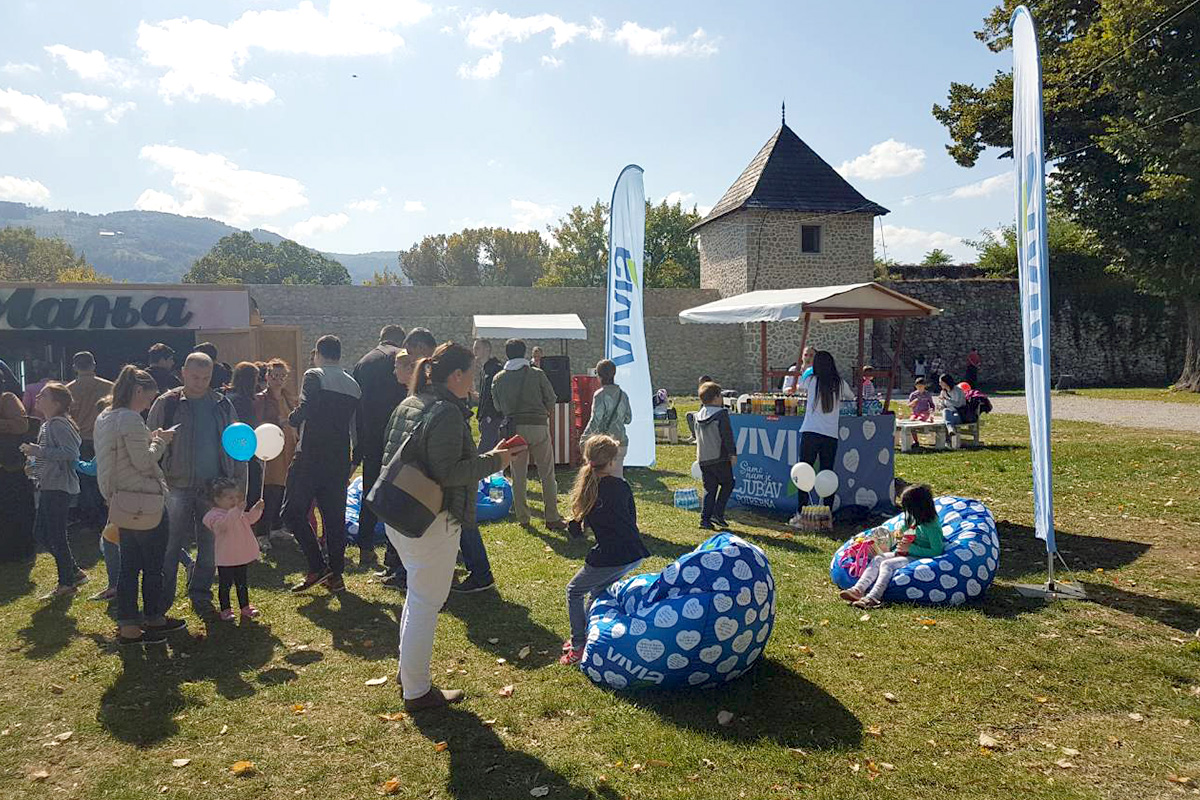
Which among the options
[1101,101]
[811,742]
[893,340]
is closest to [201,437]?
[811,742]

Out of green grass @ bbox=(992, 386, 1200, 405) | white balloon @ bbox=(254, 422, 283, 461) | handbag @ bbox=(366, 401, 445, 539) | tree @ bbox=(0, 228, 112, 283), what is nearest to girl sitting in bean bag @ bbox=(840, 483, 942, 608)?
handbag @ bbox=(366, 401, 445, 539)

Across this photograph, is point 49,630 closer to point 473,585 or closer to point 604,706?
point 473,585

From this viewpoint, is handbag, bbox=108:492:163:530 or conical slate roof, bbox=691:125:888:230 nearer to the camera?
handbag, bbox=108:492:163:530

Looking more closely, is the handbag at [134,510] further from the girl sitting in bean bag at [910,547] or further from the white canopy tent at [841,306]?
the white canopy tent at [841,306]

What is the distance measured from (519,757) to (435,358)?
1903 mm

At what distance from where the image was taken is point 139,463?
16.4 ft

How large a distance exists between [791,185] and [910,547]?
28.7 meters

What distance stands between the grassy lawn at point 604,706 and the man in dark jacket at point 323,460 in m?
0.35

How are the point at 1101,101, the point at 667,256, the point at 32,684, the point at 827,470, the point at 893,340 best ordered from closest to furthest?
the point at 32,684, the point at 827,470, the point at 1101,101, the point at 893,340, the point at 667,256

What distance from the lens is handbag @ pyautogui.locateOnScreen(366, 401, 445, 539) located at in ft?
12.5

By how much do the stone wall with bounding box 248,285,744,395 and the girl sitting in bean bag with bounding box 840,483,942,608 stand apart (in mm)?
21857

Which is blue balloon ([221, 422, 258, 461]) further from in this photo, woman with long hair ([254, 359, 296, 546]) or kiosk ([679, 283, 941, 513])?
kiosk ([679, 283, 941, 513])

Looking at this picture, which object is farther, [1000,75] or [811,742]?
[1000,75]

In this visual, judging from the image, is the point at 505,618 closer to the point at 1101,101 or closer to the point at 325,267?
the point at 1101,101
